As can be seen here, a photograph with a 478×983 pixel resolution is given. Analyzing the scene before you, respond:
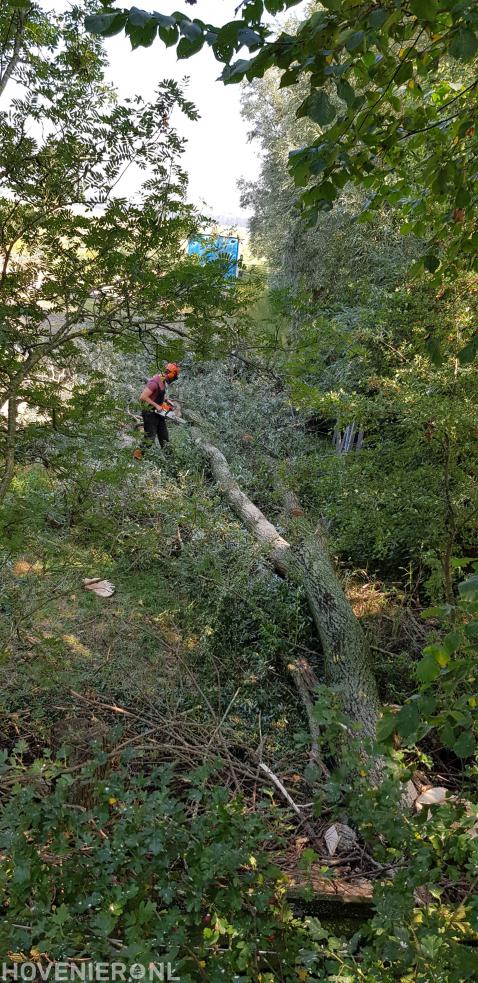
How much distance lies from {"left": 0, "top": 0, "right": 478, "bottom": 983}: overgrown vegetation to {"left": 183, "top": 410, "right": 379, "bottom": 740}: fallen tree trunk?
0.04 meters

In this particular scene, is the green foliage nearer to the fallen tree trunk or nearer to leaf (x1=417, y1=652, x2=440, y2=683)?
leaf (x1=417, y1=652, x2=440, y2=683)

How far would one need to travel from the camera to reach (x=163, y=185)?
8.32 ft

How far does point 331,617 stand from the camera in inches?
213

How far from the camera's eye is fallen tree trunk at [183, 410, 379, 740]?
4664mm

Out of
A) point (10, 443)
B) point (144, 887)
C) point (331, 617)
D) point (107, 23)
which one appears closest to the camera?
point (107, 23)

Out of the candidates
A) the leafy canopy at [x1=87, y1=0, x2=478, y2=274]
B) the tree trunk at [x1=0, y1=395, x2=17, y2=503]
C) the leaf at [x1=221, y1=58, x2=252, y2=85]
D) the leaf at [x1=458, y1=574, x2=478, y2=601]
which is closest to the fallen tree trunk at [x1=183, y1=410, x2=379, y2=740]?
the tree trunk at [x1=0, y1=395, x2=17, y2=503]

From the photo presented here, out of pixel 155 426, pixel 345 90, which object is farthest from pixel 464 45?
pixel 155 426

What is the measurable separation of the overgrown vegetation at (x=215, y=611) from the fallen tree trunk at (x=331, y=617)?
0.04 metres

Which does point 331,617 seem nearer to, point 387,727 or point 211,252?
point 211,252

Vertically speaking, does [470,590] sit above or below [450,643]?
above

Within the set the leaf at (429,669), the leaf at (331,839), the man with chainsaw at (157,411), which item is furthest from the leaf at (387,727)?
the man with chainsaw at (157,411)

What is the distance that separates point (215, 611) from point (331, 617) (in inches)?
40.7

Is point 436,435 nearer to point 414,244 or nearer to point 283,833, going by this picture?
point 283,833

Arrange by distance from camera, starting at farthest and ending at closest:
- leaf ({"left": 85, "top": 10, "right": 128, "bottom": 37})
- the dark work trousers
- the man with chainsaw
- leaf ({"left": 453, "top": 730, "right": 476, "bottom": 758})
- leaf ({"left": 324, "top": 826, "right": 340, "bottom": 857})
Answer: the dark work trousers
the man with chainsaw
leaf ({"left": 324, "top": 826, "right": 340, "bottom": 857})
leaf ({"left": 453, "top": 730, "right": 476, "bottom": 758})
leaf ({"left": 85, "top": 10, "right": 128, "bottom": 37})
